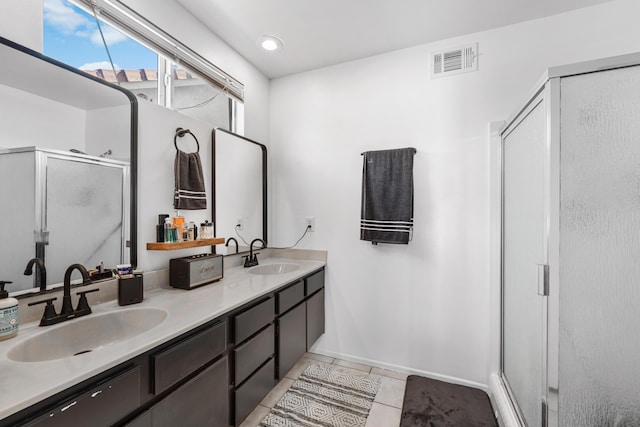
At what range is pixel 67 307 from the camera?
3.95 feet

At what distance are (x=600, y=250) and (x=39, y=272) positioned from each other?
2.21 meters

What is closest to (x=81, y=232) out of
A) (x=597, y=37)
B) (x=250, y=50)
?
(x=250, y=50)

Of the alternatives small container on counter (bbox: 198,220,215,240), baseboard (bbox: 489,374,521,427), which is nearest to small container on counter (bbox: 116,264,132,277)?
small container on counter (bbox: 198,220,215,240)

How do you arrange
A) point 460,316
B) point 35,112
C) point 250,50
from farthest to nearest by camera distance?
point 250,50, point 460,316, point 35,112

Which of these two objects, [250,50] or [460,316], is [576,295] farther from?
[250,50]

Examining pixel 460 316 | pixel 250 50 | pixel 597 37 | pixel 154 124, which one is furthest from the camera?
pixel 250 50

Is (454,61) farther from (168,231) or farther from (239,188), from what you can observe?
(168,231)

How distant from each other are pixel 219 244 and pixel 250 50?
1568mm

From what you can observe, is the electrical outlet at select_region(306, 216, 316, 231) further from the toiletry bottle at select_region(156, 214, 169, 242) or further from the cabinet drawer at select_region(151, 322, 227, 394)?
the cabinet drawer at select_region(151, 322, 227, 394)

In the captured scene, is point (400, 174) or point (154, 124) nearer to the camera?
point (154, 124)

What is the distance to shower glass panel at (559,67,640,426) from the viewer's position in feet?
3.31

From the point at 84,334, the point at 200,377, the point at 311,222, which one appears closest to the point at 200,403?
the point at 200,377

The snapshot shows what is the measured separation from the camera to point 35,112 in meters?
1.19

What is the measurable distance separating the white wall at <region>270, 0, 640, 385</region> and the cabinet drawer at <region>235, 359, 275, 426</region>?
2.91 feet
